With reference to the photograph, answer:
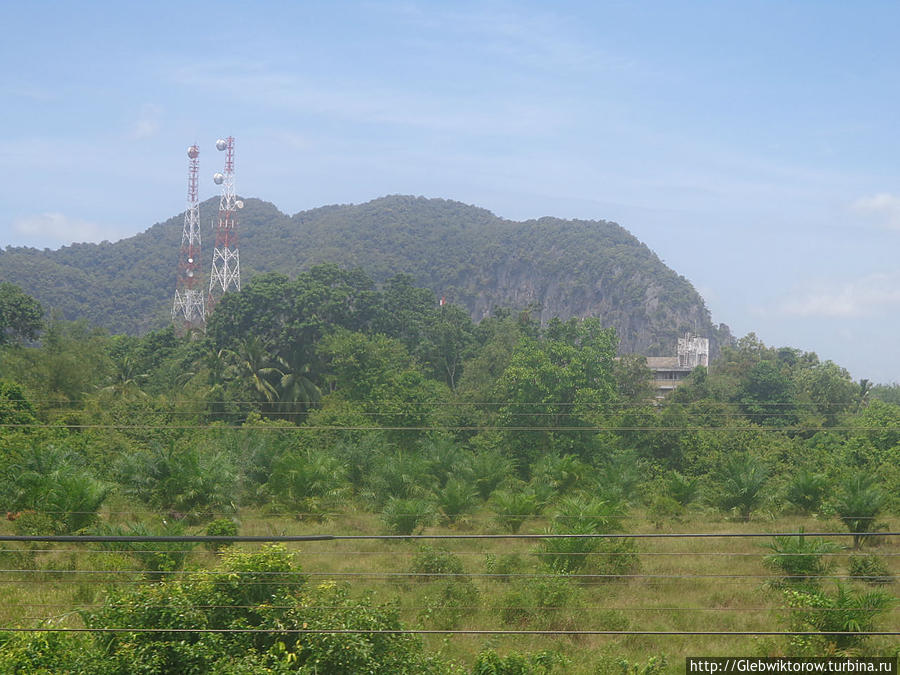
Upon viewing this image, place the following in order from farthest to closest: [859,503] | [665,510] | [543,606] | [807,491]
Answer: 1. [665,510]
2. [807,491]
3. [859,503]
4. [543,606]

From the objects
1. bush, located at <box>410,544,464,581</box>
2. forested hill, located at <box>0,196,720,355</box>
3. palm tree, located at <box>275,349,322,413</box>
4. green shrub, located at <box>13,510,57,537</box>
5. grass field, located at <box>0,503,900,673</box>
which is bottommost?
grass field, located at <box>0,503,900,673</box>

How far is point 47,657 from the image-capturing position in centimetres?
988

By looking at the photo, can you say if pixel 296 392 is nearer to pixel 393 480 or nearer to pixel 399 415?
pixel 399 415

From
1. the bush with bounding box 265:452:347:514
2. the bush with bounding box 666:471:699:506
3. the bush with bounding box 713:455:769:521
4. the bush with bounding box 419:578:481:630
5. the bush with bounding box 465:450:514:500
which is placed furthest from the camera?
the bush with bounding box 465:450:514:500

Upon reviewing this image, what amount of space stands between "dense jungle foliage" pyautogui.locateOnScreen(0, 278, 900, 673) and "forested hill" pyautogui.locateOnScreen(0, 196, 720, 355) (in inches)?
1800

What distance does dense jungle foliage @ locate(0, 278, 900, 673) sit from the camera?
1102cm

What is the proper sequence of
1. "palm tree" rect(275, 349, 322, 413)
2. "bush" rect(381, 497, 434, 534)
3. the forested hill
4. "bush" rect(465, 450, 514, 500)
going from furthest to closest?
the forested hill < "palm tree" rect(275, 349, 322, 413) < "bush" rect(465, 450, 514, 500) < "bush" rect(381, 497, 434, 534)

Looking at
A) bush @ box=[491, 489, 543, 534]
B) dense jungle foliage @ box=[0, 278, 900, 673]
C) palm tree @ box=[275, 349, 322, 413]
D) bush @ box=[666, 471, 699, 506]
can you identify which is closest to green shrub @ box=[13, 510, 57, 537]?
dense jungle foliage @ box=[0, 278, 900, 673]

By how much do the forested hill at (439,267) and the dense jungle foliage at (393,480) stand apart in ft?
150

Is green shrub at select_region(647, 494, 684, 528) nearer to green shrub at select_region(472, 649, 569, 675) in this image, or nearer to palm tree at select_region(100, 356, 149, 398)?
green shrub at select_region(472, 649, 569, 675)

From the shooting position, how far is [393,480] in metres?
24.2

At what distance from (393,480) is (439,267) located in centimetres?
9344

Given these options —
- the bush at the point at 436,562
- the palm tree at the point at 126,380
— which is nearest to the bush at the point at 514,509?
the bush at the point at 436,562

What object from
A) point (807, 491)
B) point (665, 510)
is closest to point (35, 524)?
point (665, 510)
